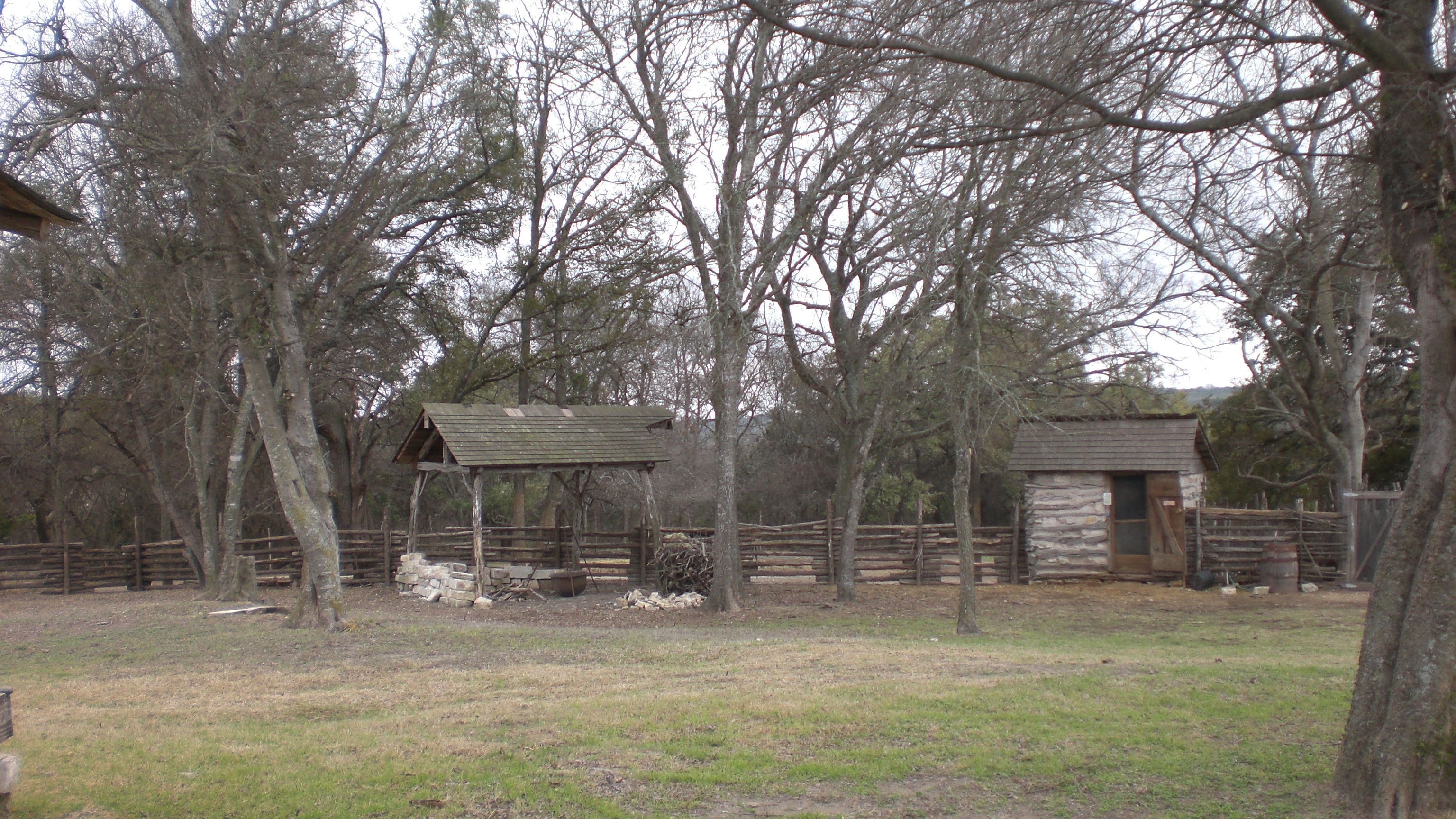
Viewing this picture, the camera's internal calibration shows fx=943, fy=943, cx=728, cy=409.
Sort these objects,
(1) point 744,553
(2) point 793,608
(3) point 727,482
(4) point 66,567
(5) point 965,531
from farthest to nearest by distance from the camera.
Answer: (4) point 66,567, (1) point 744,553, (2) point 793,608, (3) point 727,482, (5) point 965,531

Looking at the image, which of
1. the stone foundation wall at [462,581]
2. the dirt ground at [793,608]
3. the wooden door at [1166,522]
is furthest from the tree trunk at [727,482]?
the wooden door at [1166,522]

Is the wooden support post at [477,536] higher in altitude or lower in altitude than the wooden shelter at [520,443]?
lower

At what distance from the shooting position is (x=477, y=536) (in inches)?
670

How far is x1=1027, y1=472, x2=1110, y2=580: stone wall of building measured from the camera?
64.4 feet

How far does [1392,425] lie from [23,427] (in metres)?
35.3

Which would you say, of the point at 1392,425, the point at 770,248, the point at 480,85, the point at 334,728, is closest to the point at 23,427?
the point at 480,85

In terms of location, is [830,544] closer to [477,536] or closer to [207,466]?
[477,536]

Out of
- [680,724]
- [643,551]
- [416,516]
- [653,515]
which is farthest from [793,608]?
[680,724]

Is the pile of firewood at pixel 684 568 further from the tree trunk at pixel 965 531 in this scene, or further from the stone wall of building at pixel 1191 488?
the stone wall of building at pixel 1191 488

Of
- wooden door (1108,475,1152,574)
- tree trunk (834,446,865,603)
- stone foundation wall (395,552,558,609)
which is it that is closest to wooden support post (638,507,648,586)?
stone foundation wall (395,552,558,609)

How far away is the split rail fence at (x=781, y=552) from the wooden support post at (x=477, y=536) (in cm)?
250

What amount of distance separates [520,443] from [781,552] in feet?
20.3

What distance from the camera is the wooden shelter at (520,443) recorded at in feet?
56.4

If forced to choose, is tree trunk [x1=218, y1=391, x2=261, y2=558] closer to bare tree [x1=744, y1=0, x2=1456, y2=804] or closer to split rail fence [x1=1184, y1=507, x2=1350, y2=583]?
bare tree [x1=744, y1=0, x2=1456, y2=804]
